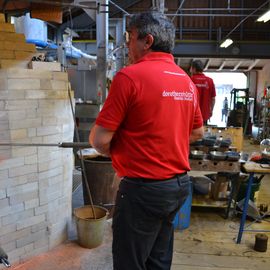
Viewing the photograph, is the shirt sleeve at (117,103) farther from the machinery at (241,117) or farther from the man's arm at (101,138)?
the machinery at (241,117)

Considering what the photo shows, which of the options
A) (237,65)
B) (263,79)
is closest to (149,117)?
(237,65)

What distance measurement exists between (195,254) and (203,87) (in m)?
2.90

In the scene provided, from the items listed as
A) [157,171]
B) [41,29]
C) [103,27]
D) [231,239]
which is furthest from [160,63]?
[41,29]

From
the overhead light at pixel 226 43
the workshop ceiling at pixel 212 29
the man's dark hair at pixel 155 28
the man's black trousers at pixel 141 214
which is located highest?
the workshop ceiling at pixel 212 29

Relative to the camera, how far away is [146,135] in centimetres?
156

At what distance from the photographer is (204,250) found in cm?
338

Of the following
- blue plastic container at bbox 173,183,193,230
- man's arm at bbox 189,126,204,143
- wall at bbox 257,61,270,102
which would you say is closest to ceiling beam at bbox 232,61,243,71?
wall at bbox 257,61,270,102

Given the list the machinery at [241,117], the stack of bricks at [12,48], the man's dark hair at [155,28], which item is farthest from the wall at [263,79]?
the man's dark hair at [155,28]

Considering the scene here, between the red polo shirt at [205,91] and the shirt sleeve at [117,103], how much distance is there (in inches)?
157

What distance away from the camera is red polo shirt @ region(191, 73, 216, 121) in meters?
5.39

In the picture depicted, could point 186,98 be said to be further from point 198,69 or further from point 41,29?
point 41,29

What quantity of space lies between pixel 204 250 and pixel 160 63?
2.36m

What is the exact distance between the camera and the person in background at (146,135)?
1529 millimetres

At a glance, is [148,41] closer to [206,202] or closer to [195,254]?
[195,254]
